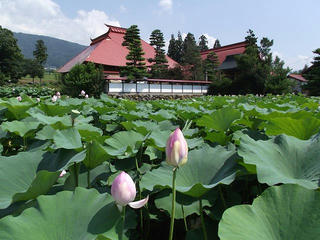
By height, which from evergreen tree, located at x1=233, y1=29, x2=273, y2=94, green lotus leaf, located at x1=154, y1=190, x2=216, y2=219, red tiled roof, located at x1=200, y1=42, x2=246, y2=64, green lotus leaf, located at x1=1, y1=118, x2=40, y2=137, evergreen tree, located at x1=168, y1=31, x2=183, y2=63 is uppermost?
evergreen tree, located at x1=168, y1=31, x2=183, y2=63

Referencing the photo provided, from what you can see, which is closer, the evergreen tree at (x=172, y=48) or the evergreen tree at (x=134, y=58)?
the evergreen tree at (x=134, y=58)

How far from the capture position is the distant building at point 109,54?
23.2 meters

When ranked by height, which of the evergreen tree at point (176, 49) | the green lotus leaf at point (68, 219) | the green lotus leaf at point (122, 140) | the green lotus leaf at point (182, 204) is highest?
the evergreen tree at point (176, 49)

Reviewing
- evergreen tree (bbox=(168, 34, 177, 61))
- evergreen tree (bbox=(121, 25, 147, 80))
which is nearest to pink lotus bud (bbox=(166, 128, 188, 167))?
evergreen tree (bbox=(121, 25, 147, 80))

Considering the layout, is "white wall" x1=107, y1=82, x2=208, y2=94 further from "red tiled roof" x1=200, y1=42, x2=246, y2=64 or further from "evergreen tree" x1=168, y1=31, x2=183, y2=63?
"evergreen tree" x1=168, y1=31, x2=183, y2=63

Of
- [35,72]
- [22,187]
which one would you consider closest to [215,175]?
[22,187]

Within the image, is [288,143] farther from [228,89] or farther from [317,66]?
[317,66]

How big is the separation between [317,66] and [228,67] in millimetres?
8036

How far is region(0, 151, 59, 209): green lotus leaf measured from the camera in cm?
66

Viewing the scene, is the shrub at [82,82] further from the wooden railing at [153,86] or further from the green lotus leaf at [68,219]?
the green lotus leaf at [68,219]

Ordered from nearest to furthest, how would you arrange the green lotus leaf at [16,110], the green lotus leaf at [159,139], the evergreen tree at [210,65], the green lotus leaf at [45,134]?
the green lotus leaf at [159,139] → the green lotus leaf at [45,134] → the green lotus leaf at [16,110] → the evergreen tree at [210,65]

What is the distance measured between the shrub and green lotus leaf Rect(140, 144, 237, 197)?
15.2 m

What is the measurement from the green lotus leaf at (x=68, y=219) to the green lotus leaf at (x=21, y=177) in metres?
0.08

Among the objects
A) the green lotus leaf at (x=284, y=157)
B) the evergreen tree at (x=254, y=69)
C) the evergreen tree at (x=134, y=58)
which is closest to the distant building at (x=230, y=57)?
the evergreen tree at (x=254, y=69)
